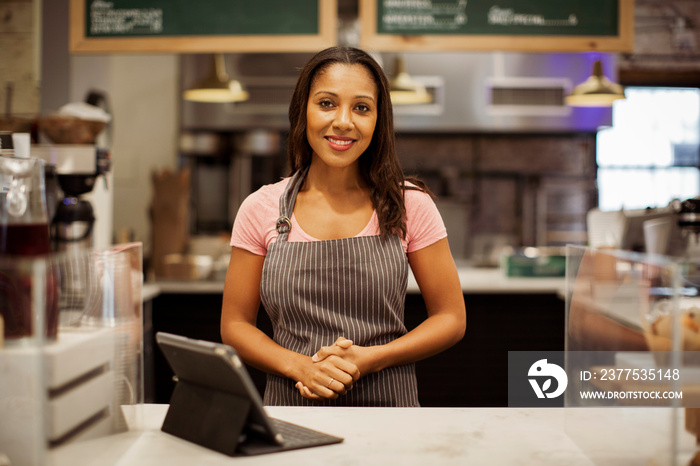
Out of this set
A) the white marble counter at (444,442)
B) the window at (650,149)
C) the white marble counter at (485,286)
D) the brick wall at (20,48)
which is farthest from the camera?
the window at (650,149)

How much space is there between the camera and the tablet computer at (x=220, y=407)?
0.88 m

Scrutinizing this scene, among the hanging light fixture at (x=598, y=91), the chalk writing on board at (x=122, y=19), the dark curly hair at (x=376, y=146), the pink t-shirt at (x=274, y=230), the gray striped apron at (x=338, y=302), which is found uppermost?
the chalk writing on board at (x=122, y=19)

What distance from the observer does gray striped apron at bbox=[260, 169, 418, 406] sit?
4.57ft

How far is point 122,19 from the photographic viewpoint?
8.84ft

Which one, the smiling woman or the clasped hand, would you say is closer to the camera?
the clasped hand

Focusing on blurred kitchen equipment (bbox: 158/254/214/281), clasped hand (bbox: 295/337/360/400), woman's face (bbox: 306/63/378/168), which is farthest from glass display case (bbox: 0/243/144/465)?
blurred kitchen equipment (bbox: 158/254/214/281)

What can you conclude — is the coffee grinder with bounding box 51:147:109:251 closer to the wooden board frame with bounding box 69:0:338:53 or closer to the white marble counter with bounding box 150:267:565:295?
the wooden board frame with bounding box 69:0:338:53

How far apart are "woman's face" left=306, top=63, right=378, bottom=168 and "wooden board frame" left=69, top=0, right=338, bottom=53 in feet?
4.25

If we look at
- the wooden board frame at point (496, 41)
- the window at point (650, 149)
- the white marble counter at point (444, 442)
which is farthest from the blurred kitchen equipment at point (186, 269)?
the window at point (650, 149)

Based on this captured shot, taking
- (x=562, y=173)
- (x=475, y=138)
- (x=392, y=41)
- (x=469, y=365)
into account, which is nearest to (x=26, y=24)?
(x=392, y=41)

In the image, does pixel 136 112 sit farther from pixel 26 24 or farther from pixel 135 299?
pixel 135 299

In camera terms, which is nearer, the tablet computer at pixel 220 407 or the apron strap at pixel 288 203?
the tablet computer at pixel 220 407

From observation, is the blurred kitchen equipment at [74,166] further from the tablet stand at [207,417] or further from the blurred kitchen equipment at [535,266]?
the blurred kitchen equipment at [535,266]

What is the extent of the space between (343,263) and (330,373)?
0.25 meters
